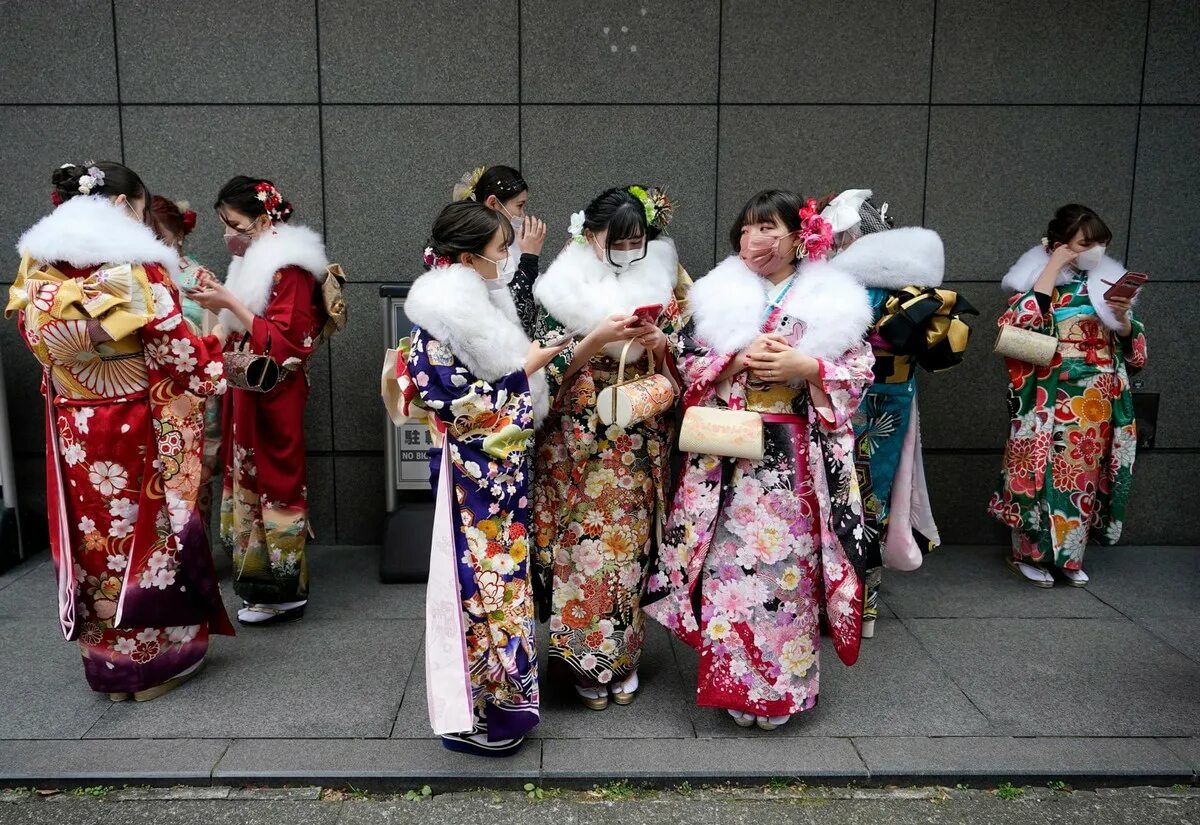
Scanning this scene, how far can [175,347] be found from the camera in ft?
10.2

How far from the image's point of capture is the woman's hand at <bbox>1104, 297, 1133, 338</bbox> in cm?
420

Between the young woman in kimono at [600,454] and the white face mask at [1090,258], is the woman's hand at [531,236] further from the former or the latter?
the white face mask at [1090,258]

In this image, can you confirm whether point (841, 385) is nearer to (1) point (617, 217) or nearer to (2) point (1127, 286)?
(1) point (617, 217)

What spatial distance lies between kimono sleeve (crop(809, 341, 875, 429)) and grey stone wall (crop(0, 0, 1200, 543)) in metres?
2.00

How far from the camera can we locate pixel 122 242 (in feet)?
9.87

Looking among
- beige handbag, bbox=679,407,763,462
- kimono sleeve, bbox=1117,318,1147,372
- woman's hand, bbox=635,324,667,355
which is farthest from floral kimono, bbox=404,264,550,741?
kimono sleeve, bbox=1117,318,1147,372

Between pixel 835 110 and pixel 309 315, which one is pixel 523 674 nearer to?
pixel 309 315

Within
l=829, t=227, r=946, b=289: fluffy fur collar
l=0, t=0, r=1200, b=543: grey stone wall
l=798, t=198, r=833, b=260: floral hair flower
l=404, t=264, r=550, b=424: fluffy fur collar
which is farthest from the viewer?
l=0, t=0, r=1200, b=543: grey stone wall

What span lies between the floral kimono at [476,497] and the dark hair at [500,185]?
112 centimetres

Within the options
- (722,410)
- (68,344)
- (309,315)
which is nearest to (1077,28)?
(722,410)

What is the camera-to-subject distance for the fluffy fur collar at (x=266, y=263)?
373 cm

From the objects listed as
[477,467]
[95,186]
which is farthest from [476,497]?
[95,186]

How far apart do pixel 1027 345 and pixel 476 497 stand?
9.51 ft

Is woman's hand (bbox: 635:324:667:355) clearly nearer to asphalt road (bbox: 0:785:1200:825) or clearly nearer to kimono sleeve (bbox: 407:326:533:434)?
kimono sleeve (bbox: 407:326:533:434)
